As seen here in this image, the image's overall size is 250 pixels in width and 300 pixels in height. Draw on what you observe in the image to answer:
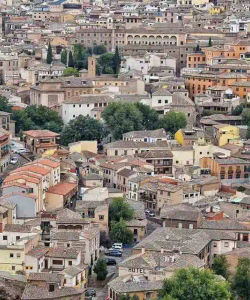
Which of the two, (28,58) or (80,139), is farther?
(28,58)

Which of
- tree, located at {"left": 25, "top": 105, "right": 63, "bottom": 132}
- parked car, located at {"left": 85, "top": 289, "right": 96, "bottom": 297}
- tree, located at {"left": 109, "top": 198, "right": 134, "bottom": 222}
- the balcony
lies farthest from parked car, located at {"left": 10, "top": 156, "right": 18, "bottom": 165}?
parked car, located at {"left": 85, "top": 289, "right": 96, "bottom": 297}

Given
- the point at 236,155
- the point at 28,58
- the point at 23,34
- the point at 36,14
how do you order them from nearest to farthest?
the point at 236,155, the point at 28,58, the point at 23,34, the point at 36,14

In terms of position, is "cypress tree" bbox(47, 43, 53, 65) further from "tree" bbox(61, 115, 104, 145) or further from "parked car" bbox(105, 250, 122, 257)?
"parked car" bbox(105, 250, 122, 257)

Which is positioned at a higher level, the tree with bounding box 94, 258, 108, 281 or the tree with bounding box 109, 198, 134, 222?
the tree with bounding box 109, 198, 134, 222

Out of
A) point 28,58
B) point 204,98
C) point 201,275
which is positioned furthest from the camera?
point 28,58

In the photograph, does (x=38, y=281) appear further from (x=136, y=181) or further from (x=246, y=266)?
(x=136, y=181)

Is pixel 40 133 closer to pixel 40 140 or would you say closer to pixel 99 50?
pixel 40 140

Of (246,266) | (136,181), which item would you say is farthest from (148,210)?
(246,266)

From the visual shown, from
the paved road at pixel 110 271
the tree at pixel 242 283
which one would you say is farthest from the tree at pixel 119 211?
the tree at pixel 242 283
